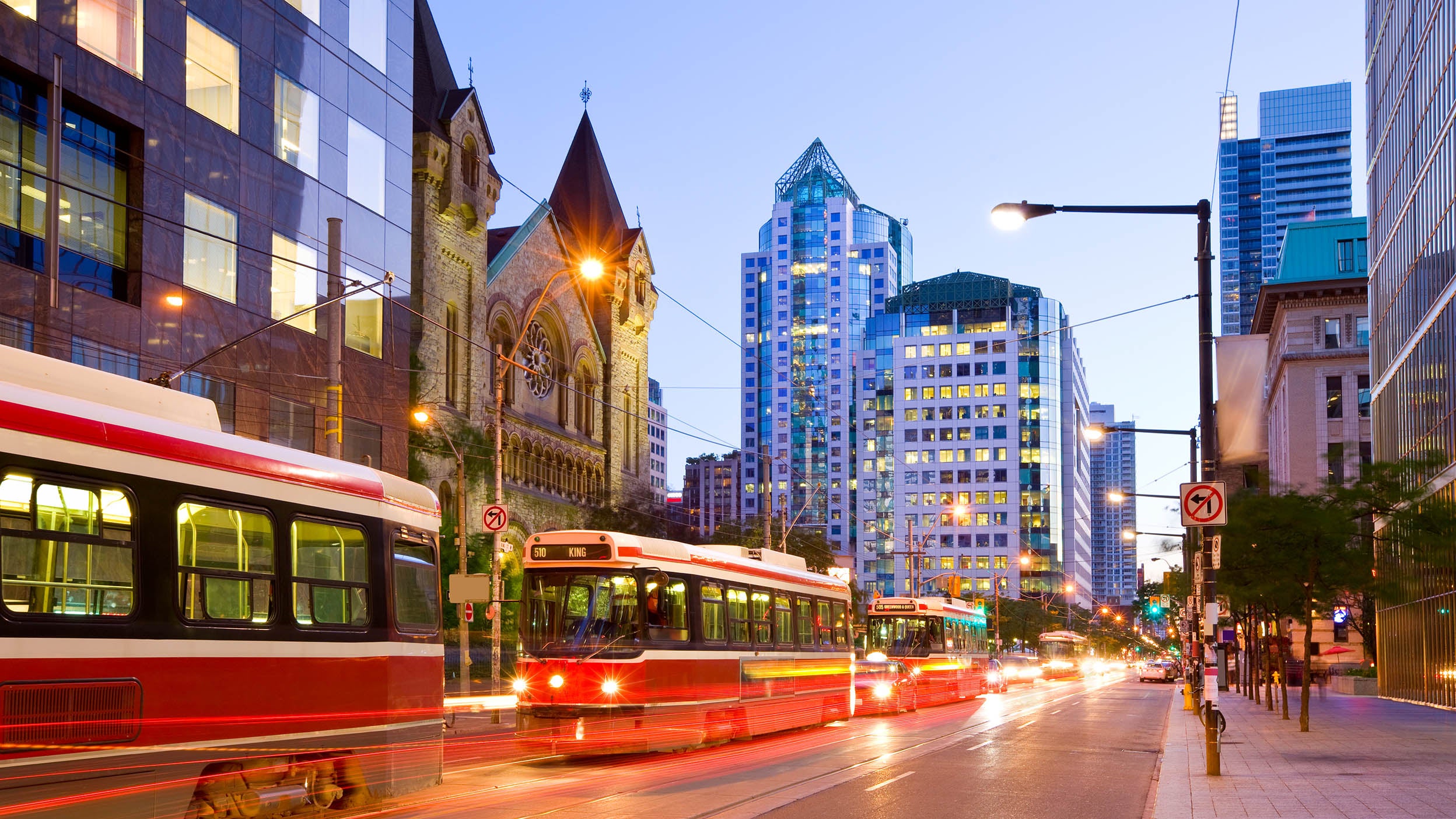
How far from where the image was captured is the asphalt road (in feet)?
50.3

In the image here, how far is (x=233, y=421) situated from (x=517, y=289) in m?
39.2

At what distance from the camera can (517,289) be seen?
74.7 m

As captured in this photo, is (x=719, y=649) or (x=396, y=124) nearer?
(x=719, y=649)

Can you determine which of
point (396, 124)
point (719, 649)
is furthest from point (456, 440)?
point (719, 649)

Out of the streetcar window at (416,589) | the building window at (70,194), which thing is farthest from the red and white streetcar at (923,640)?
the streetcar window at (416,589)

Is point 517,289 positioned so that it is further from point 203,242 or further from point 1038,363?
point 1038,363

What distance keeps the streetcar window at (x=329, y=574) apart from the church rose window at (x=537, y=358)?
61173 millimetres

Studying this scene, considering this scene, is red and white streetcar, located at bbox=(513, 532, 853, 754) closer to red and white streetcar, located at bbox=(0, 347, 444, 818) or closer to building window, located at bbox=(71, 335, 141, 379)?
red and white streetcar, located at bbox=(0, 347, 444, 818)

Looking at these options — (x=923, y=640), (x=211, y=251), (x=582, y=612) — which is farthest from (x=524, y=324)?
(x=582, y=612)

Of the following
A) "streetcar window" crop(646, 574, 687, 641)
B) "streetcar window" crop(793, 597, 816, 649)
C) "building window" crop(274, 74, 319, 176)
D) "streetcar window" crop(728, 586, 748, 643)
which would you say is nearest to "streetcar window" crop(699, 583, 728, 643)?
"streetcar window" crop(728, 586, 748, 643)

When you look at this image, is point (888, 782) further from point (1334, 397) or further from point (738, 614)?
point (1334, 397)

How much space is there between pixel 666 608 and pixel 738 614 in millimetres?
3198

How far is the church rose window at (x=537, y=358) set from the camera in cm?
7575

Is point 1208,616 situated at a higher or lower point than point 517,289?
lower
